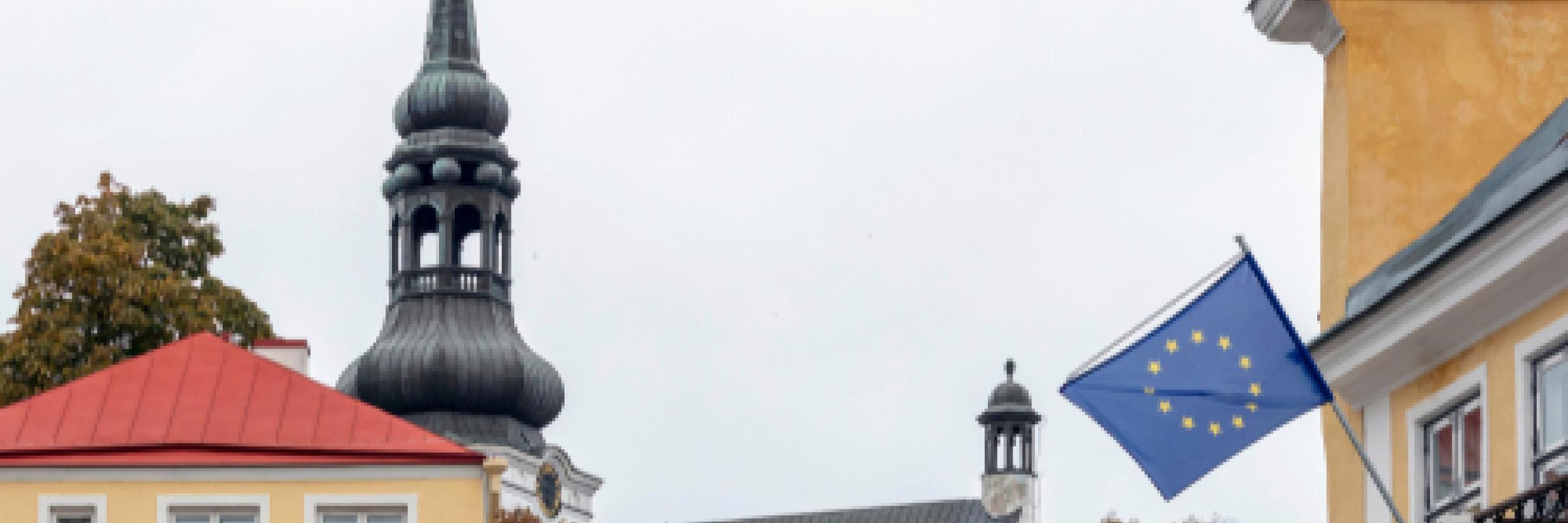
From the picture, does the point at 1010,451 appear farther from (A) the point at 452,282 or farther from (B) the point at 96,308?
(B) the point at 96,308

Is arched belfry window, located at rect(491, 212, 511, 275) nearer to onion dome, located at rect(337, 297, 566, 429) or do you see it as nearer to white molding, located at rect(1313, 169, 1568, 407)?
onion dome, located at rect(337, 297, 566, 429)

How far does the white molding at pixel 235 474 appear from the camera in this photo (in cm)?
3809

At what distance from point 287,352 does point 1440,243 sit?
26333mm

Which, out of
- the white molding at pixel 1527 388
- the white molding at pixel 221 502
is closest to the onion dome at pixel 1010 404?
the white molding at pixel 221 502

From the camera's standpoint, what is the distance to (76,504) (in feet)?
124

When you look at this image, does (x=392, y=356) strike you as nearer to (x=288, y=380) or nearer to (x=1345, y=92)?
(x=288, y=380)

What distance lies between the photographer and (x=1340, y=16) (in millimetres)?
25031

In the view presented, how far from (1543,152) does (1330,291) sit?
3923 millimetres

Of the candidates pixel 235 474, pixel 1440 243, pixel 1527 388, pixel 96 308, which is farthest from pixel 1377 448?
pixel 96 308

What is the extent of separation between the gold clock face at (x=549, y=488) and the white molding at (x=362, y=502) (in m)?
65.5

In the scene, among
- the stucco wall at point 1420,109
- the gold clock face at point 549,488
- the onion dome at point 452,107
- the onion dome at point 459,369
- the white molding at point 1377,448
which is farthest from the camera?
the onion dome at point 452,107

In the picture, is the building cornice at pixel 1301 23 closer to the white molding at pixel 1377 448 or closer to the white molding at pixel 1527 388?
the white molding at pixel 1377 448

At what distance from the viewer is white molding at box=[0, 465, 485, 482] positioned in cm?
3809

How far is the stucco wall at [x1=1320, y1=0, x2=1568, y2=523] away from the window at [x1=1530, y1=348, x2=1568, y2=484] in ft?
12.6
